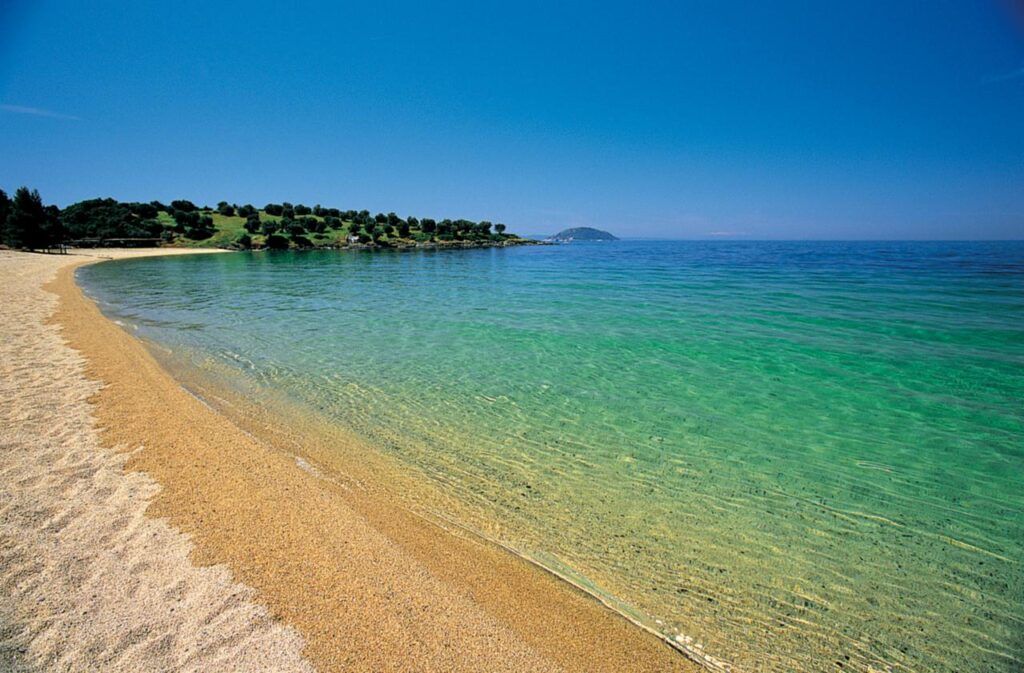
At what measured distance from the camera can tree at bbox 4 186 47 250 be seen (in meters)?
62.6

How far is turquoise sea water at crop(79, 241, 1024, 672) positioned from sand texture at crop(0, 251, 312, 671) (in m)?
2.66

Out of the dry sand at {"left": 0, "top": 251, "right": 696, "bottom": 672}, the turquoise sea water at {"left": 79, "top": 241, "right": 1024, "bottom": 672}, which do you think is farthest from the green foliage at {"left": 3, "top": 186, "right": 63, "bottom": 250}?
the dry sand at {"left": 0, "top": 251, "right": 696, "bottom": 672}

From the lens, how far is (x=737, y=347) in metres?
14.3

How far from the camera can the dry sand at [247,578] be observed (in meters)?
3.31

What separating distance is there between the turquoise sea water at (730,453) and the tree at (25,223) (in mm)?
73509

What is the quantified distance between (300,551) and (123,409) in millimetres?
6236

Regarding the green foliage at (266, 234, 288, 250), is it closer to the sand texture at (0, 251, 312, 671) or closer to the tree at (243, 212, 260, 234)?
the tree at (243, 212, 260, 234)

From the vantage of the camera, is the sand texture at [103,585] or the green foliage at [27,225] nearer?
the sand texture at [103,585]

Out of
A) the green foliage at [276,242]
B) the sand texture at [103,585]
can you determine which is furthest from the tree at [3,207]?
the sand texture at [103,585]

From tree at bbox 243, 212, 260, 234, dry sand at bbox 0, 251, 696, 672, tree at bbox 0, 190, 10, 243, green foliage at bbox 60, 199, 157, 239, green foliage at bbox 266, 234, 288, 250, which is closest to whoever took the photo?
dry sand at bbox 0, 251, 696, 672

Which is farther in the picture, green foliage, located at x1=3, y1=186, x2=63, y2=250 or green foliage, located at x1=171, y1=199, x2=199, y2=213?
green foliage, located at x1=171, y1=199, x2=199, y2=213

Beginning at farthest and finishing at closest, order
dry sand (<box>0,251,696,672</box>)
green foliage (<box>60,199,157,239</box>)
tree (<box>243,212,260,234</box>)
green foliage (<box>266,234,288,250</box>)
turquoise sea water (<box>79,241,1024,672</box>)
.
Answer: tree (<box>243,212,260,234</box>), green foliage (<box>266,234,288,250</box>), green foliage (<box>60,199,157,239</box>), turquoise sea water (<box>79,241,1024,672</box>), dry sand (<box>0,251,696,672</box>)

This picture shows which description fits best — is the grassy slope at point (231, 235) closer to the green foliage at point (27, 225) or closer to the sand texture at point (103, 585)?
the green foliage at point (27, 225)

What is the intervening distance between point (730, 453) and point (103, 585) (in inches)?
321
